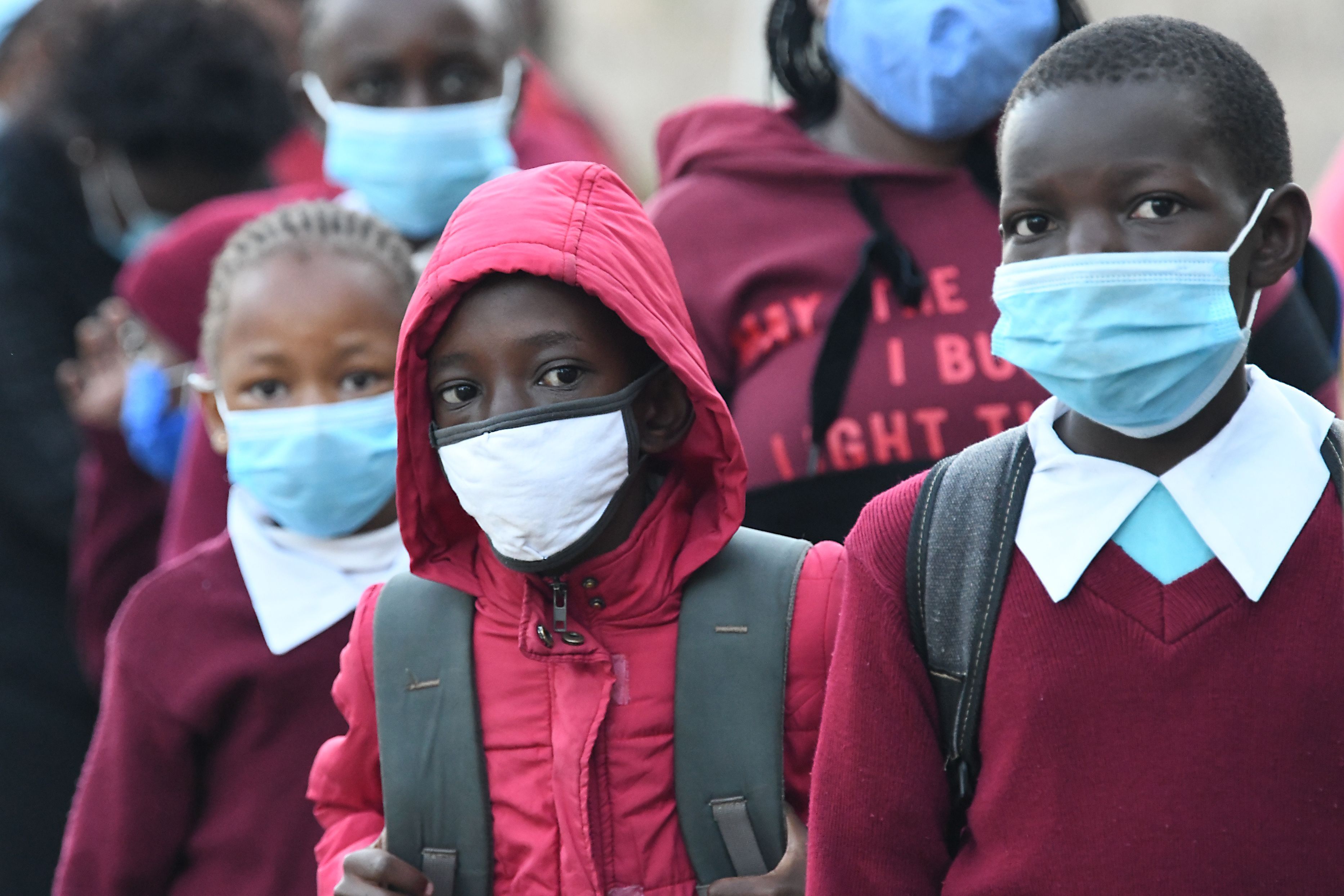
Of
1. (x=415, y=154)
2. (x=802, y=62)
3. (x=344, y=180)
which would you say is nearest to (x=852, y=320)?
(x=802, y=62)

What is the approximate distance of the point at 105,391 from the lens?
15.1ft

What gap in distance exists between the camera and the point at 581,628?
2.67 m

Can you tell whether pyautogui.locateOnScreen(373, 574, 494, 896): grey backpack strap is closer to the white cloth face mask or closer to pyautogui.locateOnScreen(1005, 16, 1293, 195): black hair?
the white cloth face mask

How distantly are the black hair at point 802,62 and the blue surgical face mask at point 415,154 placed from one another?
2.89ft

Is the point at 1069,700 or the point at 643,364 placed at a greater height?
the point at 643,364

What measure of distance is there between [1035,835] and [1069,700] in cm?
18

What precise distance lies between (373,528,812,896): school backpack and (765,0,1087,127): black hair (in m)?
1.27

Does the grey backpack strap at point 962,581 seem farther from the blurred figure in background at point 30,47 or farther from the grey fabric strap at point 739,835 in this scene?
the blurred figure in background at point 30,47

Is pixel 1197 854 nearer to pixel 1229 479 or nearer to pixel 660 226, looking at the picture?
pixel 1229 479

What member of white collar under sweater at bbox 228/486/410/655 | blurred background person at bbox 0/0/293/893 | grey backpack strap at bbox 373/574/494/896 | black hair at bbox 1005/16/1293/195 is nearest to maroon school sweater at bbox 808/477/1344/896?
black hair at bbox 1005/16/1293/195

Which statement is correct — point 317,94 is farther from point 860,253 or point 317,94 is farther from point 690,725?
point 690,725

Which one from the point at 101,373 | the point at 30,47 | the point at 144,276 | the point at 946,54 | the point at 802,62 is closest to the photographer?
the point at 946,54

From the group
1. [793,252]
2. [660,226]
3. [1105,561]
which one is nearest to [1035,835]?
[1105,561]

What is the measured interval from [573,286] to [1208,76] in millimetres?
1012
